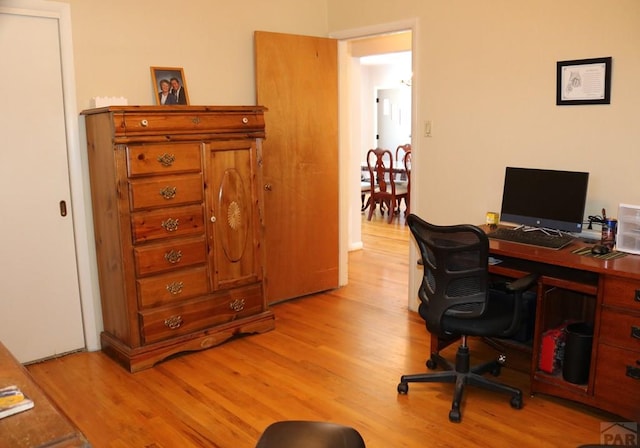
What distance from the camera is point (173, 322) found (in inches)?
139

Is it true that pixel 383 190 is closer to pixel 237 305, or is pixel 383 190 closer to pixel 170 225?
pixel 237 305

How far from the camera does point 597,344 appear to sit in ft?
8.89

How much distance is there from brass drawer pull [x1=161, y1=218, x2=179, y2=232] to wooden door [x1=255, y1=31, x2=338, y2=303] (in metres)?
1.05

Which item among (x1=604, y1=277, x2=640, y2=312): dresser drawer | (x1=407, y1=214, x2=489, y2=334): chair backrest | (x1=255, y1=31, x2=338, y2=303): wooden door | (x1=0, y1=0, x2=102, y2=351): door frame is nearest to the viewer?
(x1=604, y1=277, x2=640, y2=312): dresser drawer

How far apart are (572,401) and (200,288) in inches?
89.4

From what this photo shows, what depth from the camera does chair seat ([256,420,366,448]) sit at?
71.5 inches

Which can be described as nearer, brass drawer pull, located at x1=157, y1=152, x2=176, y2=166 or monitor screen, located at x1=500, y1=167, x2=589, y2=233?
monitor screen, located at x1=500, y1=167, x2=589, y2=233

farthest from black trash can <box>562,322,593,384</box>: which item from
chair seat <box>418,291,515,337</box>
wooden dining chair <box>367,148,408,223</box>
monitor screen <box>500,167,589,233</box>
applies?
wooden dining chair <box>367,148,408,223</box>

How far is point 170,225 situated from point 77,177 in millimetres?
698

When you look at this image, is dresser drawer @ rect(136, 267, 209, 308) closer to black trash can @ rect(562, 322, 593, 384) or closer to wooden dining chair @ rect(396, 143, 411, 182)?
black trash can @ rect(562, 322, 593, 384)

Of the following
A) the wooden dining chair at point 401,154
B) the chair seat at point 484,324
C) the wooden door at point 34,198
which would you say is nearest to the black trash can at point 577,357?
the chair seat at point 484,324

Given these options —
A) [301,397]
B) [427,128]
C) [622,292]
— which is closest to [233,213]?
[301,397]

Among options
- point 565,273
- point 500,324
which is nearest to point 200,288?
point 500,324

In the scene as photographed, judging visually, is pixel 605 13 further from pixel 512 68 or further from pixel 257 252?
pixel 257 252
